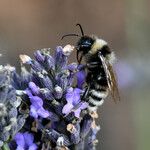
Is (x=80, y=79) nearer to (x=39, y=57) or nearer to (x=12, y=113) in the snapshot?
(x=39, y=57)

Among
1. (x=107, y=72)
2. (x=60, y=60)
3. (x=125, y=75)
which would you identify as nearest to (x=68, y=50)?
(x=60, y=60)

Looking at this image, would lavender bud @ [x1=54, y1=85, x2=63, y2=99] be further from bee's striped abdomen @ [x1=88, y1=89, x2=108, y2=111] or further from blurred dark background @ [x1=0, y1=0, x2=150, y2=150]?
blurred dark background @ [x1=0, y1=0, x2=150, y2=150]

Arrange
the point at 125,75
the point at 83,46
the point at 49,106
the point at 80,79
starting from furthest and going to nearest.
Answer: the point at 125,75, the point at 83,46, the point at 80,79, the point at 49,106

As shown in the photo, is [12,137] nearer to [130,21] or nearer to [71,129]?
[71,129]

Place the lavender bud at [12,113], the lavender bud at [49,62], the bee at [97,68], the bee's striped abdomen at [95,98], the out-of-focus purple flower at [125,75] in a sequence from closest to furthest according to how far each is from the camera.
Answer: the lavender bud at [12,113] → the lavender bud at [49,62] → the bee's striped abdomen at [95,98] → the bee at [97,68] → the out-of-focus purple flower at [125,75]

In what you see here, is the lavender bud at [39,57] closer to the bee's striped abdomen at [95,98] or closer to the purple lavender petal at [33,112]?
the purple lavender petal at [33,112]

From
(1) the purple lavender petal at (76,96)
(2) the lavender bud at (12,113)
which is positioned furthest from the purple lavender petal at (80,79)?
(2) the lavender bud at (12,113)

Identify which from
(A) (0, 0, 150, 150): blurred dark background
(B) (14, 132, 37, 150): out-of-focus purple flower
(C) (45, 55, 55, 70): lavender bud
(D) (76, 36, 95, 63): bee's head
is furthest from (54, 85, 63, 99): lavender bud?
(A) (0, 0, 150, 150): blurred dark background
